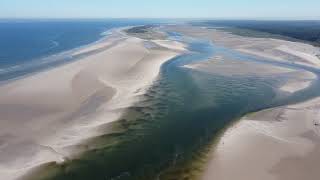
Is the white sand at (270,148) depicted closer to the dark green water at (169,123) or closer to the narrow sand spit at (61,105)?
the dark green water at (169,123)

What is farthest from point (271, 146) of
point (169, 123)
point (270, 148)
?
point (169, 123)

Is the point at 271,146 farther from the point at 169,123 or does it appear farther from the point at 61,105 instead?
the point at 61,105

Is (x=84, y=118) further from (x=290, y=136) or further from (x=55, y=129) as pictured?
(x=290, y=136)

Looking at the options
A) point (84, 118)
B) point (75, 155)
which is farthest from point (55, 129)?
point (75, 155)

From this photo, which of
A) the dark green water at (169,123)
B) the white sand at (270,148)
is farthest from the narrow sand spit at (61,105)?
the white sand at (270,148)

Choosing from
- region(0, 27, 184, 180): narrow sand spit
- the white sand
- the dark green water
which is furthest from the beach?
region(0, 27, 184, 180): narrow sand spit
